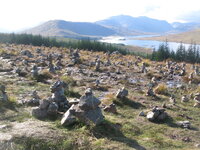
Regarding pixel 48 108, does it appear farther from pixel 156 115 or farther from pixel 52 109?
pixel 156 115

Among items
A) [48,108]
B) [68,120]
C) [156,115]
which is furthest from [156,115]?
[48,108]

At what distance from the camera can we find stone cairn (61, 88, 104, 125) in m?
10.5

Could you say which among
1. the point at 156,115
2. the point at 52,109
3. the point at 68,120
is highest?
the point at 52,109

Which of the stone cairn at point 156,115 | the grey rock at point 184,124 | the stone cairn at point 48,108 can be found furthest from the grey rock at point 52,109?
the grey rock at point 184,124

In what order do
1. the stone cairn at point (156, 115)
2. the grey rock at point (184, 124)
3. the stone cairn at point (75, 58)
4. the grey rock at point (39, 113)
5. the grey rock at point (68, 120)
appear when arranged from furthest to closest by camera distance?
the stone cairn at point (75, 58), the stone cairn at point (156, 115), the grey rock at point (184, 124), the grey rock at point (39, 113), the grey rock at point (68, 120)

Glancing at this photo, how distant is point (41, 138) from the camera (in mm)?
9430

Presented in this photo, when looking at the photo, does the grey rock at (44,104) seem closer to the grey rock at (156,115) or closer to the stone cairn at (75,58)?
the grey rock at (156,115)

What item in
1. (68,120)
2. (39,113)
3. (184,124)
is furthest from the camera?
(184,124)

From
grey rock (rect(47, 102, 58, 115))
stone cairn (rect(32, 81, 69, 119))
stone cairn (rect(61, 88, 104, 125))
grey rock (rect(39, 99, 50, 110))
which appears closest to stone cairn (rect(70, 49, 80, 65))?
stone cairn (rect(32, 81, 69, 119))

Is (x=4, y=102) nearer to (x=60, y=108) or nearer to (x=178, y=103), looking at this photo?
(x=60, y=108)

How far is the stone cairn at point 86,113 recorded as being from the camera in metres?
10.5

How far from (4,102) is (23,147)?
469 centimetres

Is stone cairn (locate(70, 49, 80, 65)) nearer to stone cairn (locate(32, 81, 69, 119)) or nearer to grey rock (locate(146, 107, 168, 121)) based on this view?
stone cairn (locate(32, 81, 69, 119))

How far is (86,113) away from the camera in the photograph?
10.8m
